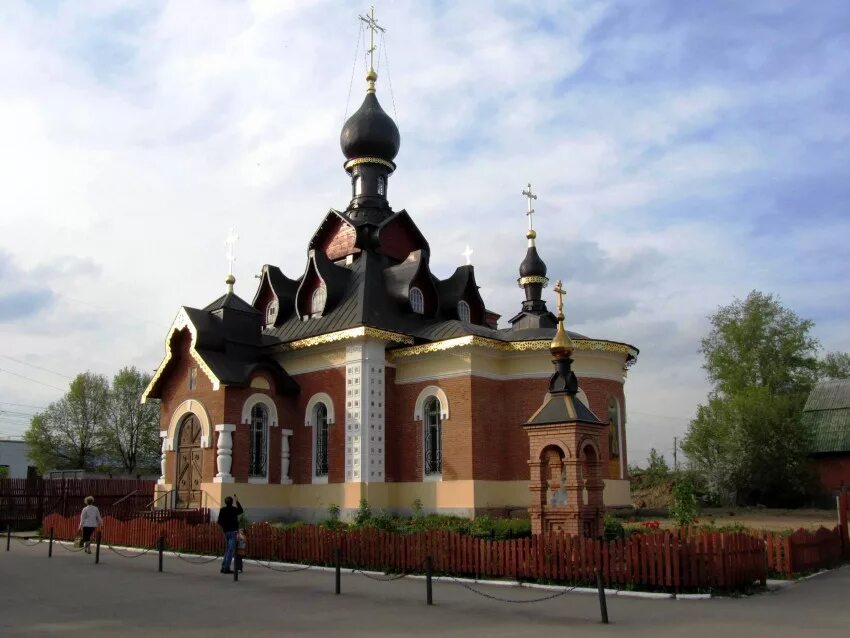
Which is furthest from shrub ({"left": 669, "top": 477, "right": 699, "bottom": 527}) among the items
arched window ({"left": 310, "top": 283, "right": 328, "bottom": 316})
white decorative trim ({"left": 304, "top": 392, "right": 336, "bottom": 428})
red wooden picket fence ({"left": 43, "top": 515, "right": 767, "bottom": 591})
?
arched window ({"left": 310, "top": 283, "right": 328, "bottom": 316})

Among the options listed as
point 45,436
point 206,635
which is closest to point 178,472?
point 206,635

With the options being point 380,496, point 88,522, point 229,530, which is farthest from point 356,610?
point 380,496

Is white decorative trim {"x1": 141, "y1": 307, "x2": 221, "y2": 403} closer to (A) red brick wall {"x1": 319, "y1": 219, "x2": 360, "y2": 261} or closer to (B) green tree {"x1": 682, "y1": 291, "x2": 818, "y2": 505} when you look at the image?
(A) red brick wall {"x1": 319, "y1": 219, "x2": 360, "y2": 261}

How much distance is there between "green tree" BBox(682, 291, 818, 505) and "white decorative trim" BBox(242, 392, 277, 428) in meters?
19.4

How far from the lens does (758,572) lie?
1127cm

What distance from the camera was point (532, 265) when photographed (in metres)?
27.7

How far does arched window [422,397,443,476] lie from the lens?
20.5 meters

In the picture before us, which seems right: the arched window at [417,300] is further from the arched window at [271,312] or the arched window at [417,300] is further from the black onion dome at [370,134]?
the black onion dome at [370,134]

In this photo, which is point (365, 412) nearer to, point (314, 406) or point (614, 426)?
point (314, 406)

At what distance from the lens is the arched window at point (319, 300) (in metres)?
23.4

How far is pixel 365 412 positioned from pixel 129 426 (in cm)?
3426

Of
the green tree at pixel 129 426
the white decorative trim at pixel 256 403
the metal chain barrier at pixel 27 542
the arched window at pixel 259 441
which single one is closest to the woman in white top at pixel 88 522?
the metal chain barrier at pixel 27 542

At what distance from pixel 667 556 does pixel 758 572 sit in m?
1.72

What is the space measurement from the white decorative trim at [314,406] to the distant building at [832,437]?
2235 cm
